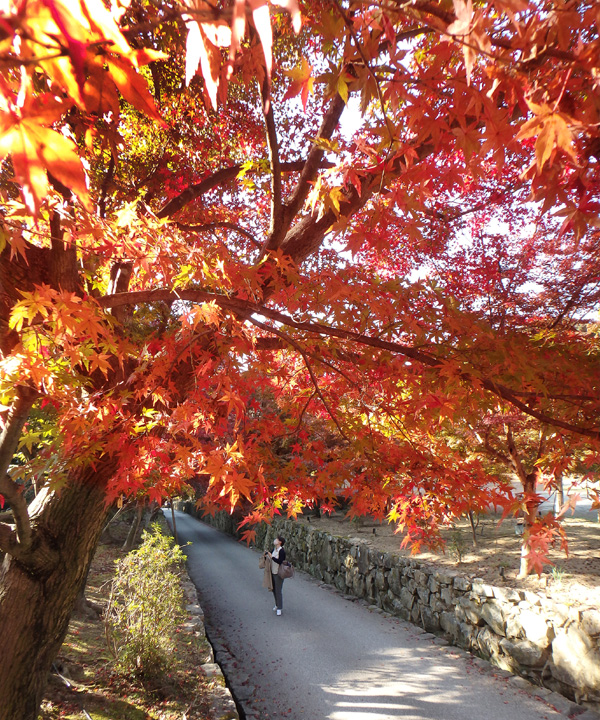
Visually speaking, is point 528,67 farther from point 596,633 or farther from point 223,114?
point 596,633

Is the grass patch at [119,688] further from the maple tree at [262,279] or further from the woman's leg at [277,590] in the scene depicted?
the woman's leg at [277,590]

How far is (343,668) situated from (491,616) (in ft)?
7.49

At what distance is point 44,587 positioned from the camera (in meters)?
3.12

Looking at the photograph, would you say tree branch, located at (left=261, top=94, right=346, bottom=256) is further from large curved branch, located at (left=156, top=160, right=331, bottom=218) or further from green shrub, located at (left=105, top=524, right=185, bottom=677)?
green shrub, located at (left=105, top=524, right=185, bottom=677)

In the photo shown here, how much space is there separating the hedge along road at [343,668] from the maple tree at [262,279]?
2.46 m

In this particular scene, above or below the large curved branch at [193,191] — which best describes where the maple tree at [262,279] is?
below

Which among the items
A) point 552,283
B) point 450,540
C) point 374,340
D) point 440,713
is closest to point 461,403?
point 374,340

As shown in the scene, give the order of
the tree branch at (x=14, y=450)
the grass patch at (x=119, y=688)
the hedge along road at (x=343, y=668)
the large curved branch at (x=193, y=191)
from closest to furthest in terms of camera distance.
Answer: the tree branch at (x=14, y=450) < the grass patch at (x=119, y=688) < the large curved branch at (x=193, y=191) < the hedge along road at (x=343, y=668)

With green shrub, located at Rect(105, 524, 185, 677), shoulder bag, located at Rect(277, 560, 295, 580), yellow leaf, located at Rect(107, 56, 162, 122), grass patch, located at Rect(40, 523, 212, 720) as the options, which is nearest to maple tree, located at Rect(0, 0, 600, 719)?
yellow leaf, located at Rect(107, 56, 162, 122)

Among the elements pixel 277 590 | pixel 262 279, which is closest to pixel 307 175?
pixel 262 279

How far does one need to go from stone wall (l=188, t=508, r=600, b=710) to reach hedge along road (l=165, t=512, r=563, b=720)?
0.33 m

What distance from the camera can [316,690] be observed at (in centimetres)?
519

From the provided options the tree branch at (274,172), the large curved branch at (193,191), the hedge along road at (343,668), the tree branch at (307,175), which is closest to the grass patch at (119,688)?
the hedge along road at (343,668)

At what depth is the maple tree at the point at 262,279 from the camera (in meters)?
1.03
